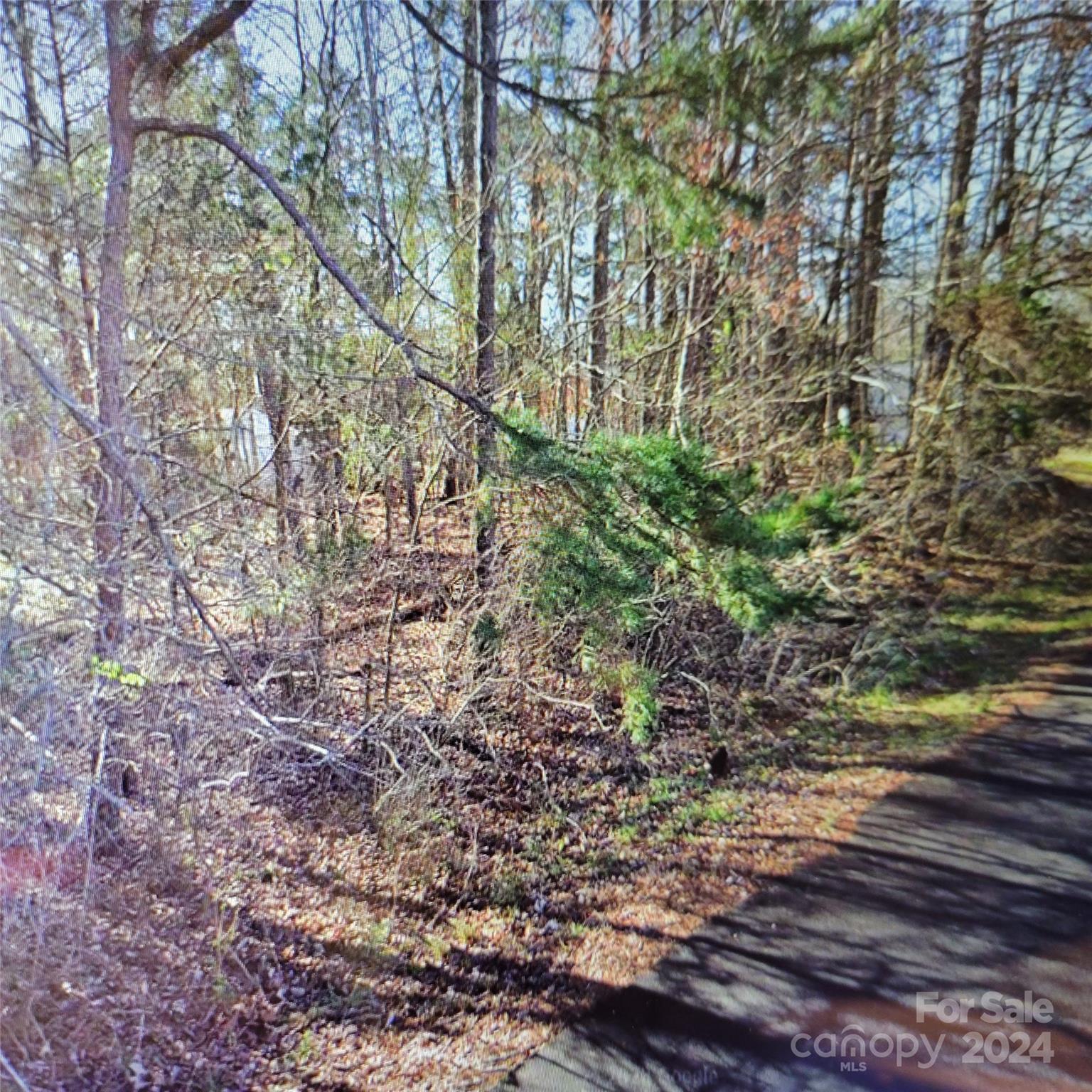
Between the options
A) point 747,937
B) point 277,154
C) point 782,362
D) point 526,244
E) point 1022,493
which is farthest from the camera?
point 1022,493

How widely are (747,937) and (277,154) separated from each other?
5.85 meters

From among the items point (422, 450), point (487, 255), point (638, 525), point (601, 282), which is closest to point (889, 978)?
point (638, 525)

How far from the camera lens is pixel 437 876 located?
466 centimetres

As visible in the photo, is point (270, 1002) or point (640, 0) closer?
point (270, 1002)

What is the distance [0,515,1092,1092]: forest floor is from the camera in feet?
10.6

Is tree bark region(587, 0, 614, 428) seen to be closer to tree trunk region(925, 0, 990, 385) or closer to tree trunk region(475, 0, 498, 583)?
tree trunk region(475, 0, 498, 583)

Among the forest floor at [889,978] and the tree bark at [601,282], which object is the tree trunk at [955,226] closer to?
the tree bark at [601,282]

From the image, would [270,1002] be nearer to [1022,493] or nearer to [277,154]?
[277,154]

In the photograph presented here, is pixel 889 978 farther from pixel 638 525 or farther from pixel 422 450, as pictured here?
pixel 422 450

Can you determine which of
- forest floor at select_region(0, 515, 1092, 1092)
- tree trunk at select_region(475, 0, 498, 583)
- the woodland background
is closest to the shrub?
the woodland background

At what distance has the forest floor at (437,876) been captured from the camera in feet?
10.6

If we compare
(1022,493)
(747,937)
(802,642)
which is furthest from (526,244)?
(1022,493)

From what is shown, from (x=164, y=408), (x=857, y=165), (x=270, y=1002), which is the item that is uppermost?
(x=857, y=165)

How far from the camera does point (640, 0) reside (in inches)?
228
